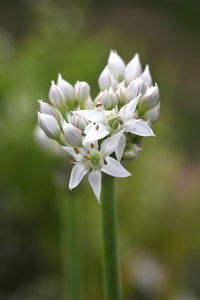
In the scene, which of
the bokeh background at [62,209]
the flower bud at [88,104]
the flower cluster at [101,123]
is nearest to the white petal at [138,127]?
the flower cluster at [101,123]

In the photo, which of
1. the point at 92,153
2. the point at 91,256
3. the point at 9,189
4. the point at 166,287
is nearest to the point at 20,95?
the point at 9,189

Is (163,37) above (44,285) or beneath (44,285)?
above

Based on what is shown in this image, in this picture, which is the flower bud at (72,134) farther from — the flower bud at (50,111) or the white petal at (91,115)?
the flower bud at (50,111)

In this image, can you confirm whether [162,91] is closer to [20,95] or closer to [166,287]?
[20,95]

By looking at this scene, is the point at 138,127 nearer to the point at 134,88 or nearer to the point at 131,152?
the point at 131,152

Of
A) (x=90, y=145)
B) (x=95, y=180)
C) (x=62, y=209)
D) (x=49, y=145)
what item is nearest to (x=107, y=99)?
(x=90, y=145)

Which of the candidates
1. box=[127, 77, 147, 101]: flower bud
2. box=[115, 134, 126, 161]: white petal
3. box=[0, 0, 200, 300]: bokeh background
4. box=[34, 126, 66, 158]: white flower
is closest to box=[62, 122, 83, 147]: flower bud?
box=[115, 134, 126, 161]: white petal
